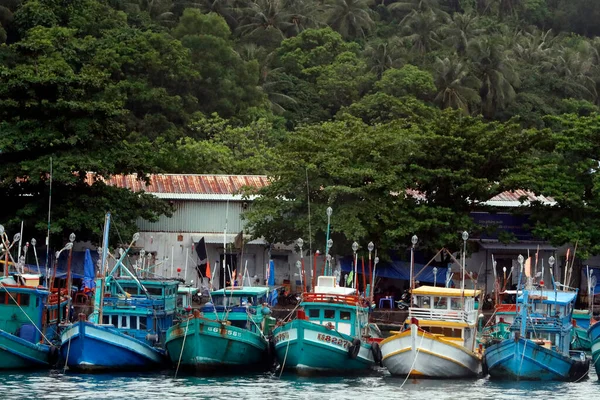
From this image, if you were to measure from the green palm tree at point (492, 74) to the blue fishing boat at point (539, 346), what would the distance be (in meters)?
51.3

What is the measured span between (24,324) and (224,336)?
664 centimetres

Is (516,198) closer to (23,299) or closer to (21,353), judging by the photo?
(23,299)

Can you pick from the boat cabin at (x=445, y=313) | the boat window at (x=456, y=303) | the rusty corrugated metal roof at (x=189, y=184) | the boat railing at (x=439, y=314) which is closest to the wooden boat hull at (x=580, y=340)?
the boat cabin at (x=445, y=313)

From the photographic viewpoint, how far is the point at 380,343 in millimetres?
40781

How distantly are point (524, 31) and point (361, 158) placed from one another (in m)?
63.9

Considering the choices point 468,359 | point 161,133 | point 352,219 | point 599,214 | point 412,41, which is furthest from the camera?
point 412,41

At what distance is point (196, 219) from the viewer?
57469 millimetres

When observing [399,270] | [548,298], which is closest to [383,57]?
[399,270]

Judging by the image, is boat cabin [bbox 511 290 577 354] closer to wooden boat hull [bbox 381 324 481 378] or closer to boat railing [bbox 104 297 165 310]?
wooden boat hull [bbox 381 324 481 378]

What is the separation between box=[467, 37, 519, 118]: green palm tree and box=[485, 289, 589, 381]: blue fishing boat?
51277 millimetres

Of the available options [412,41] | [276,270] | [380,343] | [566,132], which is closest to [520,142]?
[566,132]

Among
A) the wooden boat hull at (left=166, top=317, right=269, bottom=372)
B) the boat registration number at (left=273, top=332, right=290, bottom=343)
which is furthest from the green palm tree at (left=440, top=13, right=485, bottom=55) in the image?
the wooden boat hull at (left=166, top=317, right=269, bottom=372)

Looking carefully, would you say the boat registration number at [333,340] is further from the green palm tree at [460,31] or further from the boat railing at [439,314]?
the green palm tree at [460,31]

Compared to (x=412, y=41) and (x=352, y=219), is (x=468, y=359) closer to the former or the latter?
(x=352, y=219)
